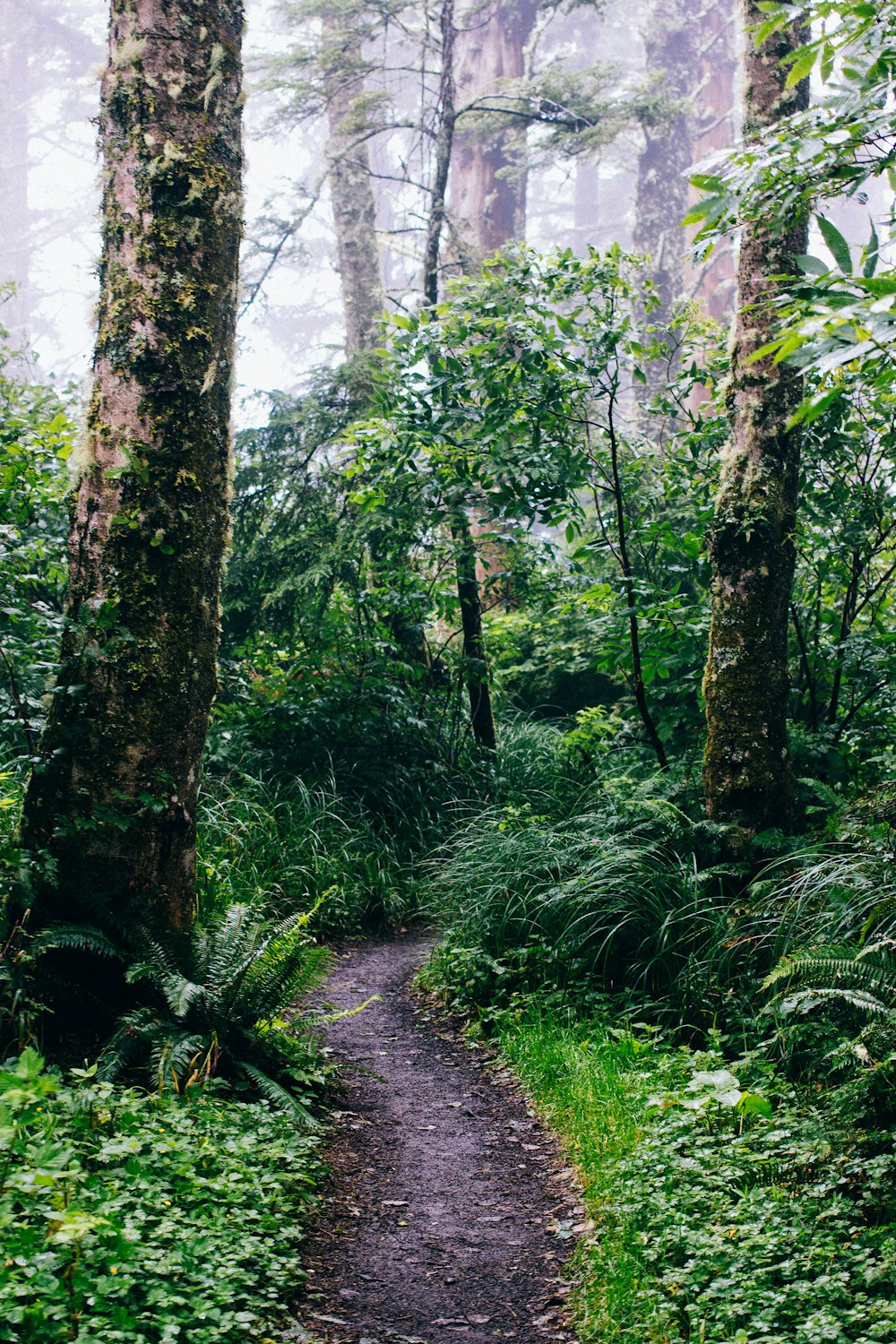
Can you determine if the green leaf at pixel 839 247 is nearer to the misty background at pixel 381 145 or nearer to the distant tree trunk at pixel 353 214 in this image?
the misty background at pixel 381 145

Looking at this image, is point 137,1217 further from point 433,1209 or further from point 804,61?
point 804,61

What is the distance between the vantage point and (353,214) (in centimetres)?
1198

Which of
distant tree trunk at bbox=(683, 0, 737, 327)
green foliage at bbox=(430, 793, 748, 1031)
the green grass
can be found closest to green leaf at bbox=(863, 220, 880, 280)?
green foliage at bbox=(430, 793, 748, 1031)

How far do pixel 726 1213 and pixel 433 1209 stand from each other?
1195 millimetres

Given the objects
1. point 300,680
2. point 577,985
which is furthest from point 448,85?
point 577,985

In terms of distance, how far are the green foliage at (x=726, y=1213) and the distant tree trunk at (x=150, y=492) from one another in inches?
81.6

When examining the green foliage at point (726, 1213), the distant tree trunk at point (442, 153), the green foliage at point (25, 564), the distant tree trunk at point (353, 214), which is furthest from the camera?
the distant tree trunk at point (353, 214)

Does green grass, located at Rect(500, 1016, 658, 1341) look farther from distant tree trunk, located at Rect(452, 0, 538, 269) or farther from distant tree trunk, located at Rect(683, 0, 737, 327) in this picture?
distant tree trunk, located at Rect(683, 0, 737, 327)

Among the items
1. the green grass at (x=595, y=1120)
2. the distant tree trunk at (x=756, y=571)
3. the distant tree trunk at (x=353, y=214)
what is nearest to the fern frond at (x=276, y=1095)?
the green grass at (x=595, y=1120)

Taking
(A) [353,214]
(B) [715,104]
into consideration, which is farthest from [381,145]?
(A) [353,214]

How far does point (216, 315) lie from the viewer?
14.3 feet

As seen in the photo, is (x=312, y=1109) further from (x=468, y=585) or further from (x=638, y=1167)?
(x=468, y=585)

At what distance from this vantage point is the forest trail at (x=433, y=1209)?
2859mm

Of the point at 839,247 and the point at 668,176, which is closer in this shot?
the point at 839,247
